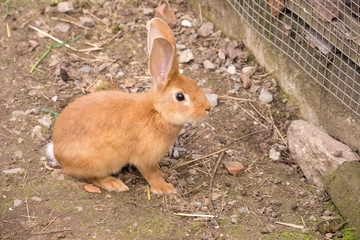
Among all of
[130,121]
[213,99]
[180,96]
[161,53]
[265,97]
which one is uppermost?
[161,53]

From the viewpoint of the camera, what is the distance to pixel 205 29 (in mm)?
6234

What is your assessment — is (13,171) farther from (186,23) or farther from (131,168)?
(186,23)

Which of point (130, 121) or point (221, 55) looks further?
point (221, 55)

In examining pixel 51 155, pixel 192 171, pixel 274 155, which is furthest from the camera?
pixel 274 155

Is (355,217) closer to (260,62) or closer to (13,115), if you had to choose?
(260,62)

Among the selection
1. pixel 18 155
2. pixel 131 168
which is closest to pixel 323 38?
pixel 131 168

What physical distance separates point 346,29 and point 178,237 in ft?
7.07

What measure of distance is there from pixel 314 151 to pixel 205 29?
7.56ft

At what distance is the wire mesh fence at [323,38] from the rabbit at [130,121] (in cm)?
120

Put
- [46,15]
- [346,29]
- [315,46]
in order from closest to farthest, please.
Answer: [346,29] → [315,46] → [46,15]

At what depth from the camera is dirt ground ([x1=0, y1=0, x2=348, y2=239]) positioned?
13.4 ft

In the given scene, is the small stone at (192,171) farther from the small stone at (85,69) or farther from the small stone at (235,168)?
the small stone at (85,69)

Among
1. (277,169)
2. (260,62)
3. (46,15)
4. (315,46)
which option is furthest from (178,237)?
(46,15)

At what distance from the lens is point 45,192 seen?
4.30 m
